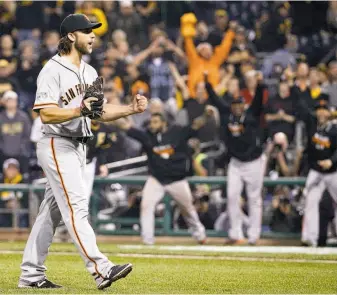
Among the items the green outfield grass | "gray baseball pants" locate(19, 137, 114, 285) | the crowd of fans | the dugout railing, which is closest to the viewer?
"gray baseball pants" locate(19, 137, 114, 285)

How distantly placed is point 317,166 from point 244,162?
3.65 feet

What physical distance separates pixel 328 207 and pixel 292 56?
3922 millimetres

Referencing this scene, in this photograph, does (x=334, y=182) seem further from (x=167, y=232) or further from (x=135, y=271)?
(x=135, y=271)

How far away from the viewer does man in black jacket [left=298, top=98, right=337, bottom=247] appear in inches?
569

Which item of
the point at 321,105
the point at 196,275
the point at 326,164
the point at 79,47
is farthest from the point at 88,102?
the point at 321,105

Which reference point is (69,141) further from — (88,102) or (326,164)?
(326,164)

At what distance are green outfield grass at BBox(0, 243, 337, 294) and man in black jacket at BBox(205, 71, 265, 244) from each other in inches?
111

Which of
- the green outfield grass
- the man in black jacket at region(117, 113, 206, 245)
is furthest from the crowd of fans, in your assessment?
the green outfield grass

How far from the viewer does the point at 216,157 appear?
54.6 ft

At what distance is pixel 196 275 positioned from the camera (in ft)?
29.6

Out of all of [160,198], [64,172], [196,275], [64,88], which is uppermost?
[64,88]

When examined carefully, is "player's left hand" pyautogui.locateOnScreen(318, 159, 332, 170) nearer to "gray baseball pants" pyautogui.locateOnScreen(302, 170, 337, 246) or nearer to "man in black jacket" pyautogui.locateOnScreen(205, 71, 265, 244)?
"gray baseball pants" pyautogui.locateOnScreen(302, 170, 337, 246)

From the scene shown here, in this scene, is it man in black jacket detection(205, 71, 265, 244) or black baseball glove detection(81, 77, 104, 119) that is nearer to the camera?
black baseball glove detection(81, 77, 104, 119)

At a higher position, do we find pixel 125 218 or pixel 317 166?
pixel 317 166
